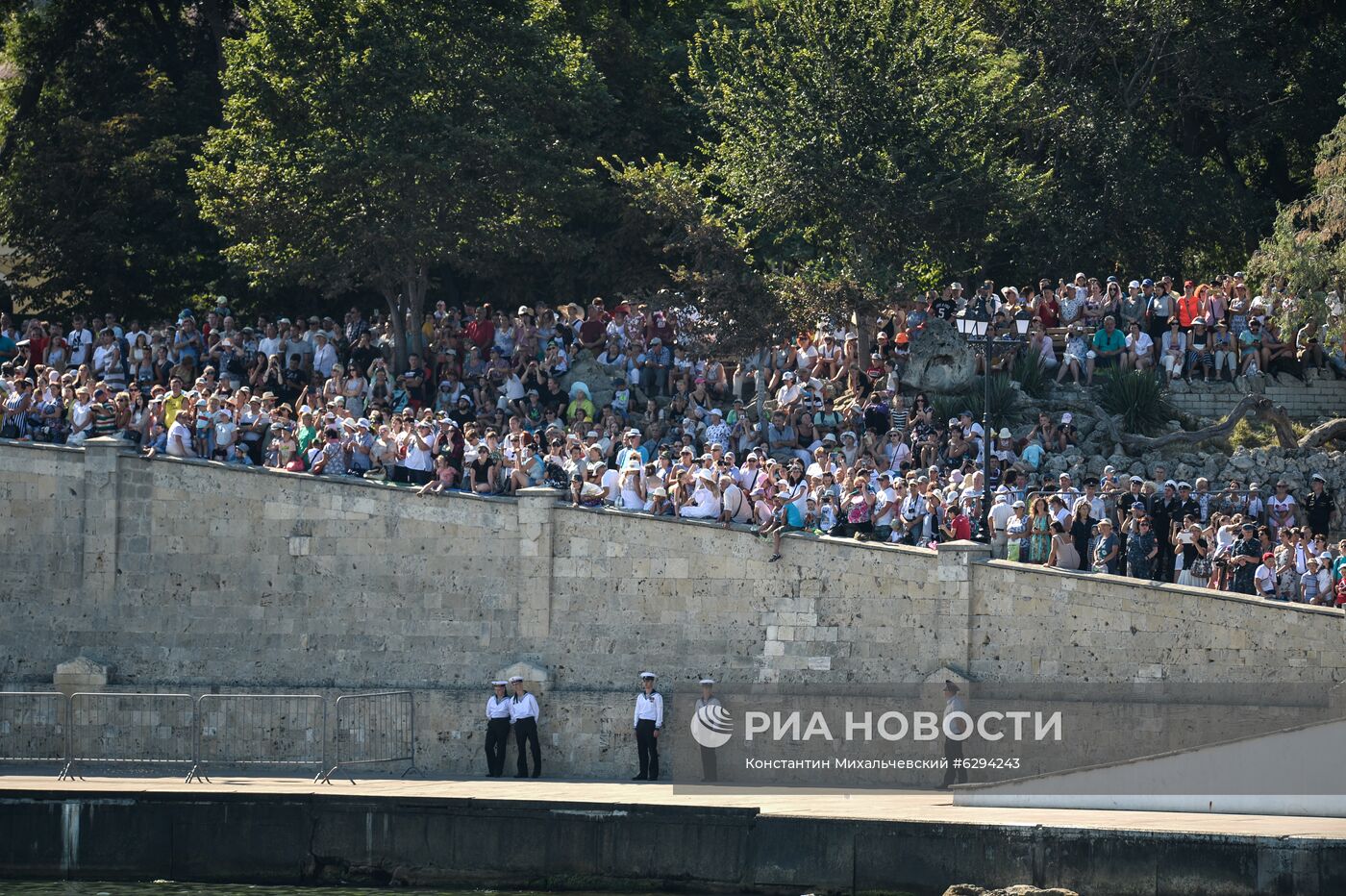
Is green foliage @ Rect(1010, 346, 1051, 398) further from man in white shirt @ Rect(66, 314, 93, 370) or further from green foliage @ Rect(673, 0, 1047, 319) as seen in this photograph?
man in white shirt @ Rect(66, 314, 93, 370)

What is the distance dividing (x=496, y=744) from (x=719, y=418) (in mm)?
6342

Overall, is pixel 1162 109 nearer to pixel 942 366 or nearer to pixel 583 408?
pixel 942 366

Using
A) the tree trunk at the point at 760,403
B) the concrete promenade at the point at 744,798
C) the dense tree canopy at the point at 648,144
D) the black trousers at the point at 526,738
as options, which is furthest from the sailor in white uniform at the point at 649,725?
the dense tree canopy at the point at 648,144

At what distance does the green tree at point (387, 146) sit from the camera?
115 feet

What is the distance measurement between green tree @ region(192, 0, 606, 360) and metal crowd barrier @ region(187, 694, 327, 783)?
8595mm

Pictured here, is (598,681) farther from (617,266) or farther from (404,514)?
(617,266)

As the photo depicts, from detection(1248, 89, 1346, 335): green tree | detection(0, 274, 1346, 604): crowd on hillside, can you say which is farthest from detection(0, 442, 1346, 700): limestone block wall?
detection(1248, 89, 1346, 335): green tree

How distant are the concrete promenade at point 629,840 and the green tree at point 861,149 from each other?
38.5 feet

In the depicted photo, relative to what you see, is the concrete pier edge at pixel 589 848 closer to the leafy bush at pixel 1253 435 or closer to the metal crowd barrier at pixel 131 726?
the metal crowd barrier at pixel 131 726

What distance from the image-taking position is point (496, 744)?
28.4m

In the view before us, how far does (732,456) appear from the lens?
1188 inches

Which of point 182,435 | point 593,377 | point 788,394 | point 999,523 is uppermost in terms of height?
point 593,377

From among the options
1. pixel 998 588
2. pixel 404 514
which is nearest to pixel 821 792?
pixel 998 588

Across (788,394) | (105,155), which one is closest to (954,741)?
(788,394)
